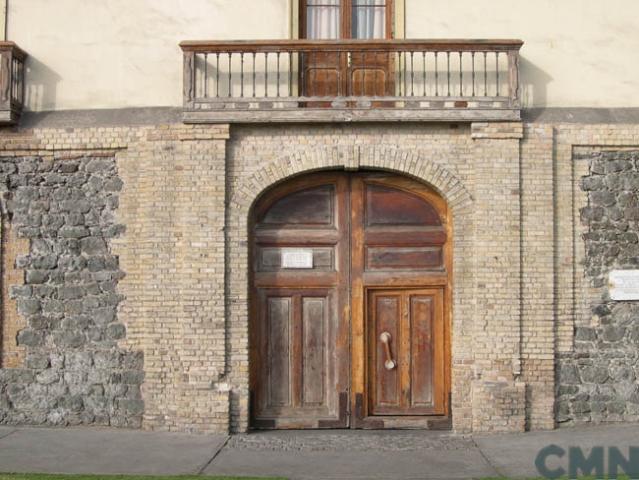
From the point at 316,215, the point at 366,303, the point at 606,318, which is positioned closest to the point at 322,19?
the point at 316,215

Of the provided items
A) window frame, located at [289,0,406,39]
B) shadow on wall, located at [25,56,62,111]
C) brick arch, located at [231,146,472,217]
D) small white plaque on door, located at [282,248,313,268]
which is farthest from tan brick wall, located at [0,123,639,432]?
shadow on wall, located at [25,56,62,111]

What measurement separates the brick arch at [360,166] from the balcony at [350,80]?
0.47 meters

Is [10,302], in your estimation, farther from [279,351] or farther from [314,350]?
[314,350]

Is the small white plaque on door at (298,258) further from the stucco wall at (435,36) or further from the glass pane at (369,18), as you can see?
the glass pane at (369,18)

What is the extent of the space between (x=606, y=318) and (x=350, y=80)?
4.71 metres

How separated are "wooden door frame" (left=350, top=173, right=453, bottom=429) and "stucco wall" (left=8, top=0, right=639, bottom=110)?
1.96 metres

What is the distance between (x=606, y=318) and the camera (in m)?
11.7

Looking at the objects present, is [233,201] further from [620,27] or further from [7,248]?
[620,27]

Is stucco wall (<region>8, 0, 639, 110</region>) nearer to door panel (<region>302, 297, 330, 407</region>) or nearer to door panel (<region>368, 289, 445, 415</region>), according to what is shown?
door panel (<region>368, 289, 445, 415</region>)

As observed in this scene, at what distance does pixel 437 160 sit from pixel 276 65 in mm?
2525

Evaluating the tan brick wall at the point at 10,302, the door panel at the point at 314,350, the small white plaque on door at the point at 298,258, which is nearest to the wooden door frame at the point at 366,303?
the door panel at the point at 314,350

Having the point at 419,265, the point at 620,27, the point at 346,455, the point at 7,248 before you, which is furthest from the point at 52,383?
the point at 620,27

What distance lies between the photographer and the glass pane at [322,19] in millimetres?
12102

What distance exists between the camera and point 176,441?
428 inches
